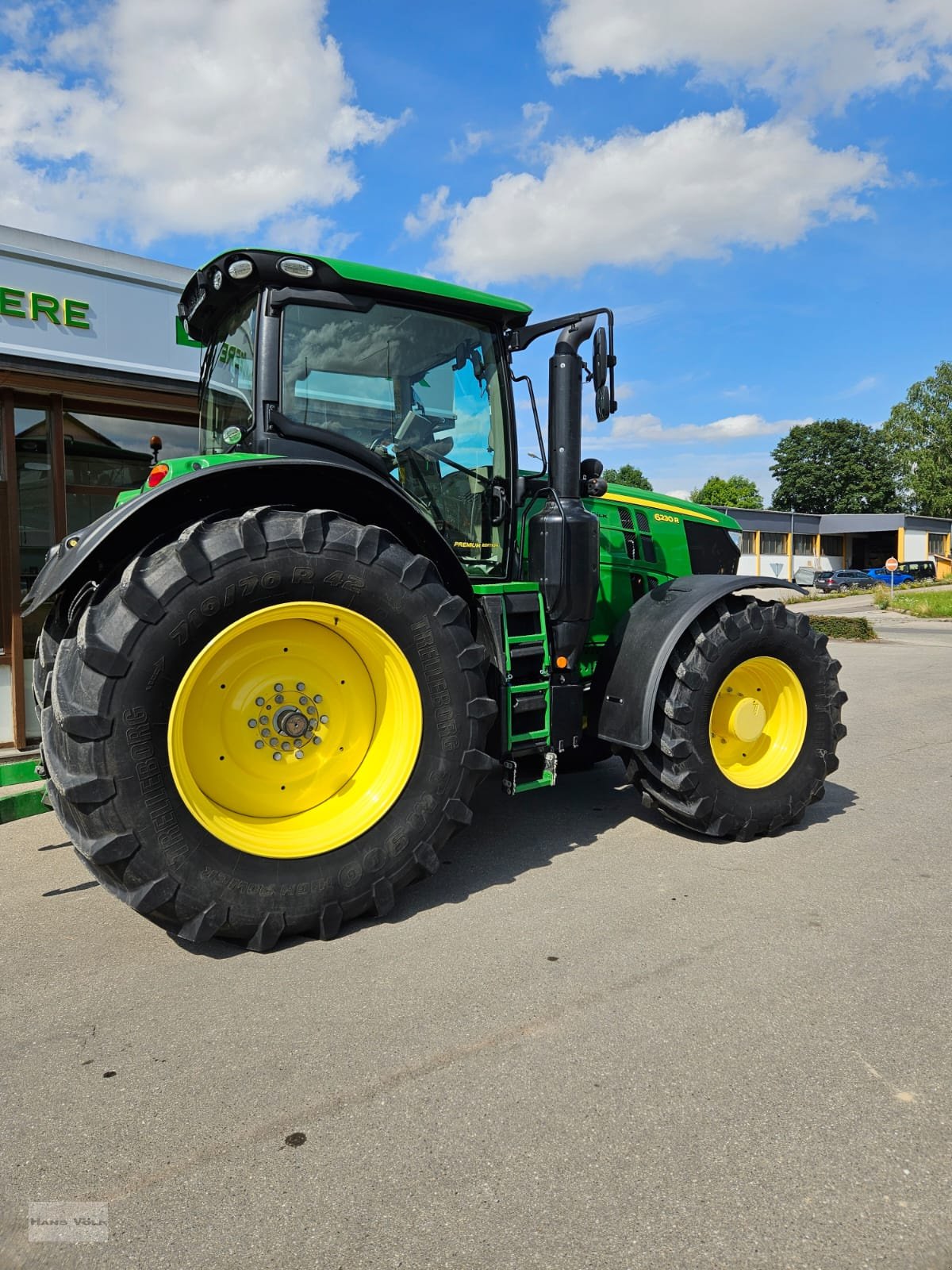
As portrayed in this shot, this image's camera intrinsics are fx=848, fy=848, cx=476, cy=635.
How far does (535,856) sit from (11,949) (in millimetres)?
2250

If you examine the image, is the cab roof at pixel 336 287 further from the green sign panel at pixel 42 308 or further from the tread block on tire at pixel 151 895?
the green sign panel at pixel 42 308

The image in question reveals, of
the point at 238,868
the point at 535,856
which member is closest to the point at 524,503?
the point at 535,856

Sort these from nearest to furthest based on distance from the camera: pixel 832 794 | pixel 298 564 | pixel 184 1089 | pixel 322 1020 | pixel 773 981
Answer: pixel 184 1089, pixel 322 1020, pixel 773 981, pixel 298 564, pixel 832 794

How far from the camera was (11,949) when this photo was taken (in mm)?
3188

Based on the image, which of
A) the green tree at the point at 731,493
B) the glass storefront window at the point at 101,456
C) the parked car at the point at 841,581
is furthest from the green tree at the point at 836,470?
the glass storefront window at the point at 101,456

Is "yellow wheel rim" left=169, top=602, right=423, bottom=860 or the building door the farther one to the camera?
the building door

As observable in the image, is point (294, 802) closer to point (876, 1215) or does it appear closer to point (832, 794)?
point (876, 1215)

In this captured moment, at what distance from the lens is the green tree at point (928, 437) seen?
5362cm

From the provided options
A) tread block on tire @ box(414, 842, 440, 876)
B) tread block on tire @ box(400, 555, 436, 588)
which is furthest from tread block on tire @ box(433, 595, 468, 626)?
tread block on tire @ box(414, 842, 440, 876)

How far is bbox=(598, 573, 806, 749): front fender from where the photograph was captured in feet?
13.3

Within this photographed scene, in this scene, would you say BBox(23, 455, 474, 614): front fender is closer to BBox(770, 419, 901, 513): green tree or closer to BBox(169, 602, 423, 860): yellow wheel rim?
BBox(169, 602, 423, 860): yellow wheel rim

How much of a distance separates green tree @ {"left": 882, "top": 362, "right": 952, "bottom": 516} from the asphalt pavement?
57828 mm

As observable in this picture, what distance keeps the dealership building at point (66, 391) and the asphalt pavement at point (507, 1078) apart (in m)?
3.58

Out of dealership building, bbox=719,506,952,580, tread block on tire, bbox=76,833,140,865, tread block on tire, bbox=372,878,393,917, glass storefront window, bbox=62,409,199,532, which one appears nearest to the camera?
tread block on tire, bbox=76,833,140,865
